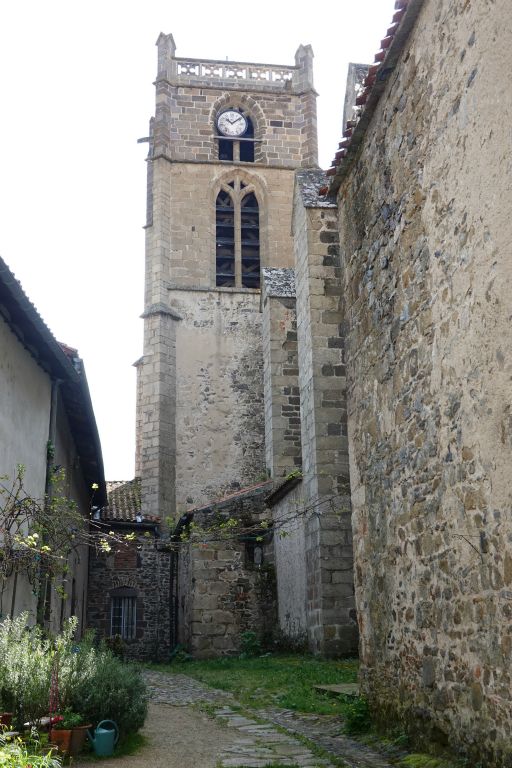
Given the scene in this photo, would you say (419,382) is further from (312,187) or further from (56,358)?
(312,187)

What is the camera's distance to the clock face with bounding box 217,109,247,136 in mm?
27922

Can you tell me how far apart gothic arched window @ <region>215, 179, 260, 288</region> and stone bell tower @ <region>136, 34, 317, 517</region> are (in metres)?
0.04

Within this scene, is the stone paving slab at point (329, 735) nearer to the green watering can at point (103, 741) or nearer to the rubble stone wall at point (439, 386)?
the rubble stone wall at point (439, 386)

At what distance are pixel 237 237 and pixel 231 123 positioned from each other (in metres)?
4.48

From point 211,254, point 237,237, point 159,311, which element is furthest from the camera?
point 237,237

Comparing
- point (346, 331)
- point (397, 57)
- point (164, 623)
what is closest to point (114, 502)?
point (164, 623)

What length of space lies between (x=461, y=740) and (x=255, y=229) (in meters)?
23.5

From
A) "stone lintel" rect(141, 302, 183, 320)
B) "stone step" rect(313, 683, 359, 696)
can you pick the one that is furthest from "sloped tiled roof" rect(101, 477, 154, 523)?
"stone step" rect(313, 683, 359, 696)

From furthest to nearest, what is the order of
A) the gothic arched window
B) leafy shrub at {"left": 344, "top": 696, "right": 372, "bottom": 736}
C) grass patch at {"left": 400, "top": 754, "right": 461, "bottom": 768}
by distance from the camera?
the gothic arched window < leafy shrub at {"left": 344, "top": 696, "right": 372, "bottom": 736} < grass patch at {"left": 400, "top": 754, "right": 461, "bottom": 768}

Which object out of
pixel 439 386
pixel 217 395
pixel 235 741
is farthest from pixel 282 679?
pixel 217 395

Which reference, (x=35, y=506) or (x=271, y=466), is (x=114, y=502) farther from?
(x=35, y=506)

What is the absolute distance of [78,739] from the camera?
5.70 meters

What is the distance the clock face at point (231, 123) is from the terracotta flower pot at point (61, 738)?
24.8 meters

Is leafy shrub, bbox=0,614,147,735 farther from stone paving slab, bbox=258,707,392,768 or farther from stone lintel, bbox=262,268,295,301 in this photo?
stone lintel, bbox=262,268,295,301
